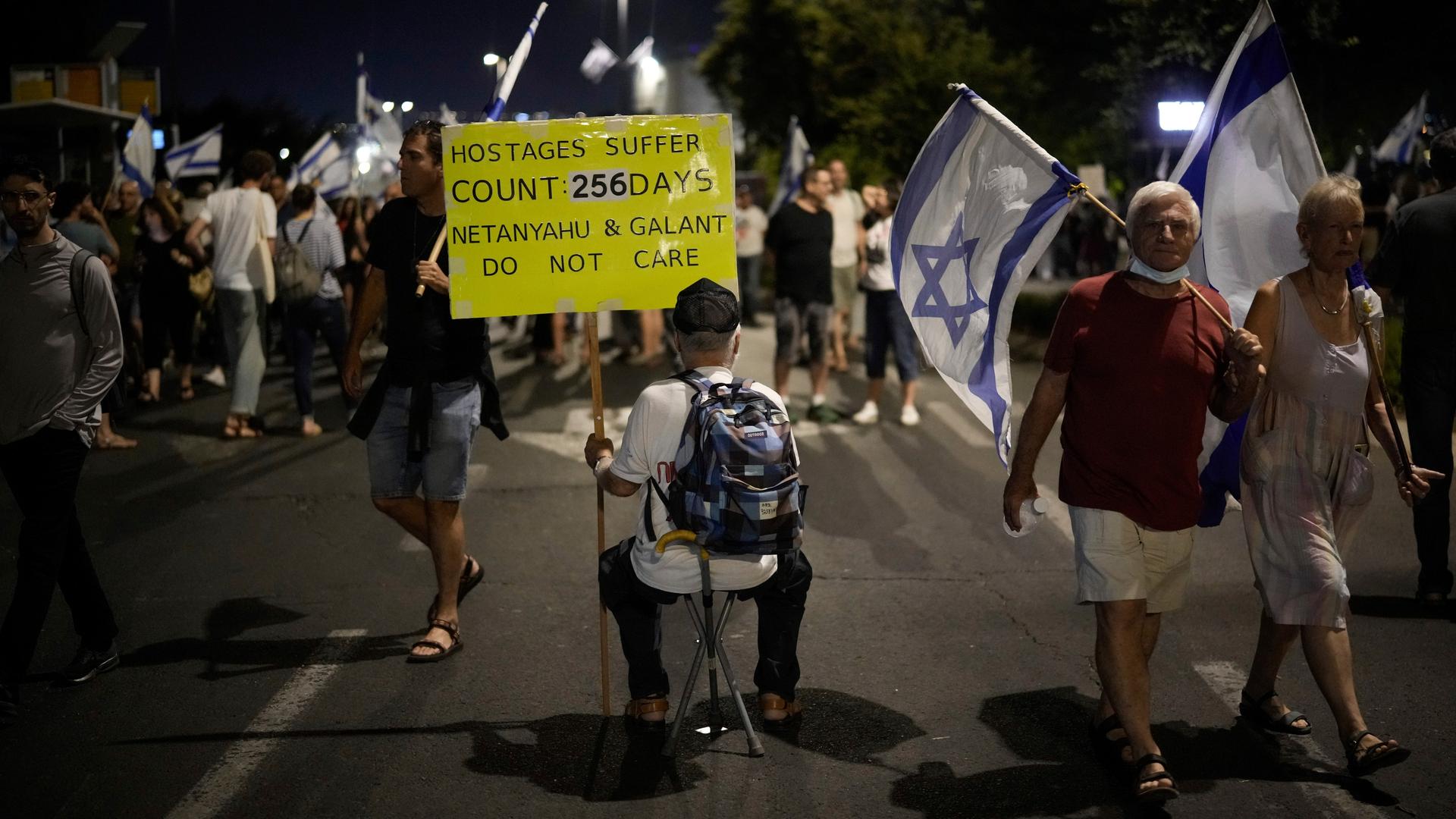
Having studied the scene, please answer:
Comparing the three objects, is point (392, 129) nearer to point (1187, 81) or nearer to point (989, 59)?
point (989, 59)

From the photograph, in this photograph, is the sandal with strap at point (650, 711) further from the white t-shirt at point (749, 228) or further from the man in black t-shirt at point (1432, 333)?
the white t-shirt at point (749, 228)

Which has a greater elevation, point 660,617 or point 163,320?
point 163,320

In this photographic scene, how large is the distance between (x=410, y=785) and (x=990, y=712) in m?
2.00

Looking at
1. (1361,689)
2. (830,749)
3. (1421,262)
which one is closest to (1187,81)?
(1421,262)

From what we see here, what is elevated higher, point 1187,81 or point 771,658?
point 1187,81

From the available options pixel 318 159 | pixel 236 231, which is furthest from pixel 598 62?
pixel 236 231

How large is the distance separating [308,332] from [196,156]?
33.3ft

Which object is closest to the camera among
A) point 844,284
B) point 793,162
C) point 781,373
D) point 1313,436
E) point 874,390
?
point 1313,436

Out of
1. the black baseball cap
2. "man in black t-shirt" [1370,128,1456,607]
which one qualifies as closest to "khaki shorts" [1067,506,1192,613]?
the black baseball cap

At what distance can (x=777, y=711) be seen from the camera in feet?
16.4

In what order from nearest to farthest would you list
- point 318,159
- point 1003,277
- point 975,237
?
point 1003,277 → point 975,237 → point 318,159

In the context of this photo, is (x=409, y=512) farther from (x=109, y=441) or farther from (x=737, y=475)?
(x=109, y=441)

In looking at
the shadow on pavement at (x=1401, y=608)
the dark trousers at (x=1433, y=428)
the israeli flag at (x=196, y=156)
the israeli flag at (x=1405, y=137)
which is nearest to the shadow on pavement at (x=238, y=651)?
the shadow on pavement at (x=1401, y=608)

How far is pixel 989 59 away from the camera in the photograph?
1040 inches
